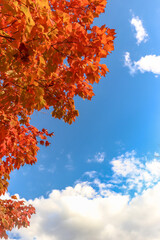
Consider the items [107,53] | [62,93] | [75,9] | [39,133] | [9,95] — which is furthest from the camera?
[39,133]

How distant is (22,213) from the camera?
32.2ft

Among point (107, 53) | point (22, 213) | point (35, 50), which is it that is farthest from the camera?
point (22, 213)

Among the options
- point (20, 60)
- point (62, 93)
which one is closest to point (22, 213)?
point (62, 93)

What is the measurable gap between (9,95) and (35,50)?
56.0 inches

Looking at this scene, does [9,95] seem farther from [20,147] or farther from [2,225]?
[2,225]

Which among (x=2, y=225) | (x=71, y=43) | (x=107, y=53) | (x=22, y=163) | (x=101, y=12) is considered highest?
(x=101, y=12)

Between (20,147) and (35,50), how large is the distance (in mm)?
3989

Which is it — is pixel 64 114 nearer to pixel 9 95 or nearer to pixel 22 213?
pixel 9 95

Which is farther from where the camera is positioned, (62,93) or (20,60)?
(62,93)

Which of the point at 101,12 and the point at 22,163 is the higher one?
the point at 101,12

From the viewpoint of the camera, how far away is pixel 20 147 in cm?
654

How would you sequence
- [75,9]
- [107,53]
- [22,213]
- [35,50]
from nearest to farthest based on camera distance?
1. [35,50]
2. [107,53]
3. [75,9]
4. [22,213]

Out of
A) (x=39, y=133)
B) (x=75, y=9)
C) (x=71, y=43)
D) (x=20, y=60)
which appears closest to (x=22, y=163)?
(x=39, y=133)

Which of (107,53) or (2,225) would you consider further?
(2,225)
